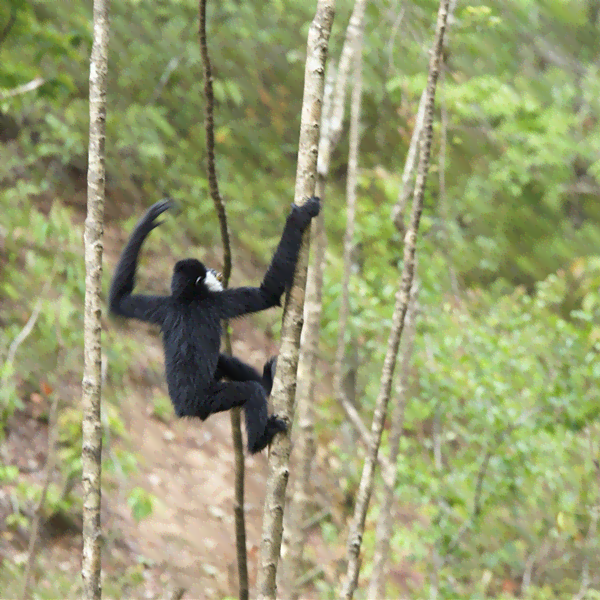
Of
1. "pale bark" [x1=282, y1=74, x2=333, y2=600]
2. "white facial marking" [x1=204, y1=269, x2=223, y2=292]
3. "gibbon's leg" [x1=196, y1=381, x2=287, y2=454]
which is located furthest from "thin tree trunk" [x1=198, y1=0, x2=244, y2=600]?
"pale bark" [x1=282, y1=74, x2=333, y2=600]

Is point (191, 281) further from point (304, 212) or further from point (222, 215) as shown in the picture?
point (304, 212)

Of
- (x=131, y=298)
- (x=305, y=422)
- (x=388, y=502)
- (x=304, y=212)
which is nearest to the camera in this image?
(x=304, y=212)

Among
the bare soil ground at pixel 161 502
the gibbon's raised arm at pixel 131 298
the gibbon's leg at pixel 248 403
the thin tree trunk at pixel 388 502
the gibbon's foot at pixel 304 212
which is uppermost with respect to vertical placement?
the gibbon's foot at pixel 304 212

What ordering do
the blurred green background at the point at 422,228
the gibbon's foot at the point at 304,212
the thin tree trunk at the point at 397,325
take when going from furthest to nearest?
the blurred green background at the point at 422,228 < the thin tree trunk at the point at 397,325 < the gibbon's foot at the point at 304,212

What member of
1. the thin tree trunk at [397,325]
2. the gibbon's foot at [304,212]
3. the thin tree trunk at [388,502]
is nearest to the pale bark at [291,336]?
the gibbon's foot at [304,212]

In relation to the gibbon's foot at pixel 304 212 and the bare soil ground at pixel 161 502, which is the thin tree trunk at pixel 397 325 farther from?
the bare soil ground at pixel 161 502

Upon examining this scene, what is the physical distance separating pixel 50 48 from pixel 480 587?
7.93 metres

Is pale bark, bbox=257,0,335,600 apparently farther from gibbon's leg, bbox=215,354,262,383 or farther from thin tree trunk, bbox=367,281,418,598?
thin tree trunk, bbox=367,281,418,598

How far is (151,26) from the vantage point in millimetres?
13203

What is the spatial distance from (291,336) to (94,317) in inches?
37.8

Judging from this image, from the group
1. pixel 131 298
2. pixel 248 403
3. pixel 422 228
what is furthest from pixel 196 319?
pixel 422 228

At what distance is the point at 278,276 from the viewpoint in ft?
11.4

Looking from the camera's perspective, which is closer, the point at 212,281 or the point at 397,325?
the point at 397,325

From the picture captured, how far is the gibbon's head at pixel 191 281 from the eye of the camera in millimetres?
4094
